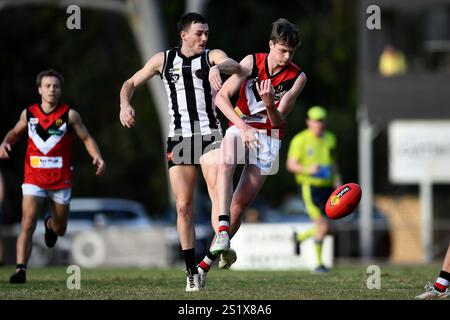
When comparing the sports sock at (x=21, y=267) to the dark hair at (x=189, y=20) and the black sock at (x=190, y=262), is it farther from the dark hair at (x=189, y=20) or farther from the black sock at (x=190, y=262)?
the dark hair at (x=189, y=20)

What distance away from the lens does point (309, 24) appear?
43.1 m

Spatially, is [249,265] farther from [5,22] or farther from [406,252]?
[5,22]

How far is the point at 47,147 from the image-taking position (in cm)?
1238

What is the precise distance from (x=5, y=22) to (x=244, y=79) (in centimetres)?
3058

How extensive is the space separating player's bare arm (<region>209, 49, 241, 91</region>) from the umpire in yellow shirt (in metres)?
5.53

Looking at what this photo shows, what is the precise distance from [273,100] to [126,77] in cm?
3147

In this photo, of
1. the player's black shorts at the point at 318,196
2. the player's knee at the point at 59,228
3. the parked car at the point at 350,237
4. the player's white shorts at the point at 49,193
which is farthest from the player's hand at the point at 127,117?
the parked car at the point at 350,237

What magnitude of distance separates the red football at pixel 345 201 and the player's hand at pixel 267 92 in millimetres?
1757

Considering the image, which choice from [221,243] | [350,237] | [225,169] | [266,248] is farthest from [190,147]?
[350,237]

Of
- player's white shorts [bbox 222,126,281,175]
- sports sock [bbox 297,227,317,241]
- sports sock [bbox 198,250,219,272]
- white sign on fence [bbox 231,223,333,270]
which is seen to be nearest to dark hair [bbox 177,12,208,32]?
player's white shorts [bbox 222,126,281,175]

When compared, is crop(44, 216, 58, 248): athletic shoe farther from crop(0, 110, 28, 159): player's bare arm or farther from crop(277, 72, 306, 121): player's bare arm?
crop(277, 72, 306, 121): player's bare arm

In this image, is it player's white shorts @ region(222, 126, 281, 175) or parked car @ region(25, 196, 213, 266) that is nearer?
player's white shorts @ region(222, 126, 281, 175)

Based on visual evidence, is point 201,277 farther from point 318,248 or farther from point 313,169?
point 313,169

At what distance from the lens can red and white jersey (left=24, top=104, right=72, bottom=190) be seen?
40.4 ft
